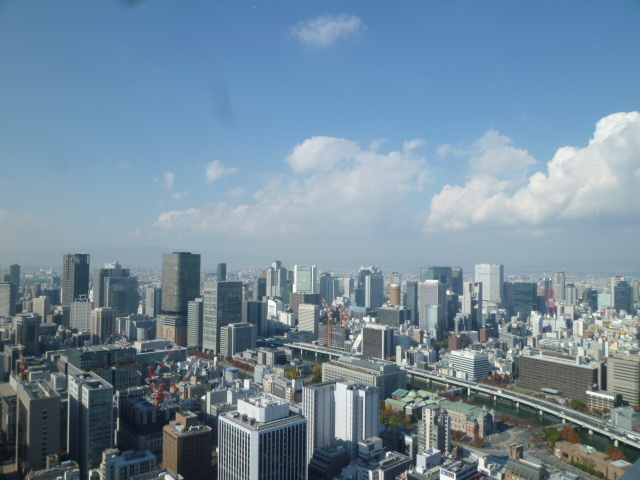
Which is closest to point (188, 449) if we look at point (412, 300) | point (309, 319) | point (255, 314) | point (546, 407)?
point (546, 407)

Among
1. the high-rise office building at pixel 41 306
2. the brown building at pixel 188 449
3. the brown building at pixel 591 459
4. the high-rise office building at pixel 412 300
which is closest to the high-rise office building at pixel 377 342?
the high-rise office building at pixel 412 300

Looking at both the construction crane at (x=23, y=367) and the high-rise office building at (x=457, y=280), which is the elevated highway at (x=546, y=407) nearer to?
the construction crane at (x=23, y=367)

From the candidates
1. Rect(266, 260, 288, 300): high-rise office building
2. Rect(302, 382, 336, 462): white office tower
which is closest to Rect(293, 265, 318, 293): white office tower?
Rect(266, 260, 288, 300): high-rise office building

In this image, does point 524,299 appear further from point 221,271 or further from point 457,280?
point 221,271

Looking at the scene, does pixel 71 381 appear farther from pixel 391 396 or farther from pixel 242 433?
pixel 391 396

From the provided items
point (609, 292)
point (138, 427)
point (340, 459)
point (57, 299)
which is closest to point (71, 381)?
point (138, 427)

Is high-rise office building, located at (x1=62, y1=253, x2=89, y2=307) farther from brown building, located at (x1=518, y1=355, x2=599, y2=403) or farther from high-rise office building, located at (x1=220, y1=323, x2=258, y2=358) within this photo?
brown building, located at (x1=518, y1=355, x2=599, y2=403)
